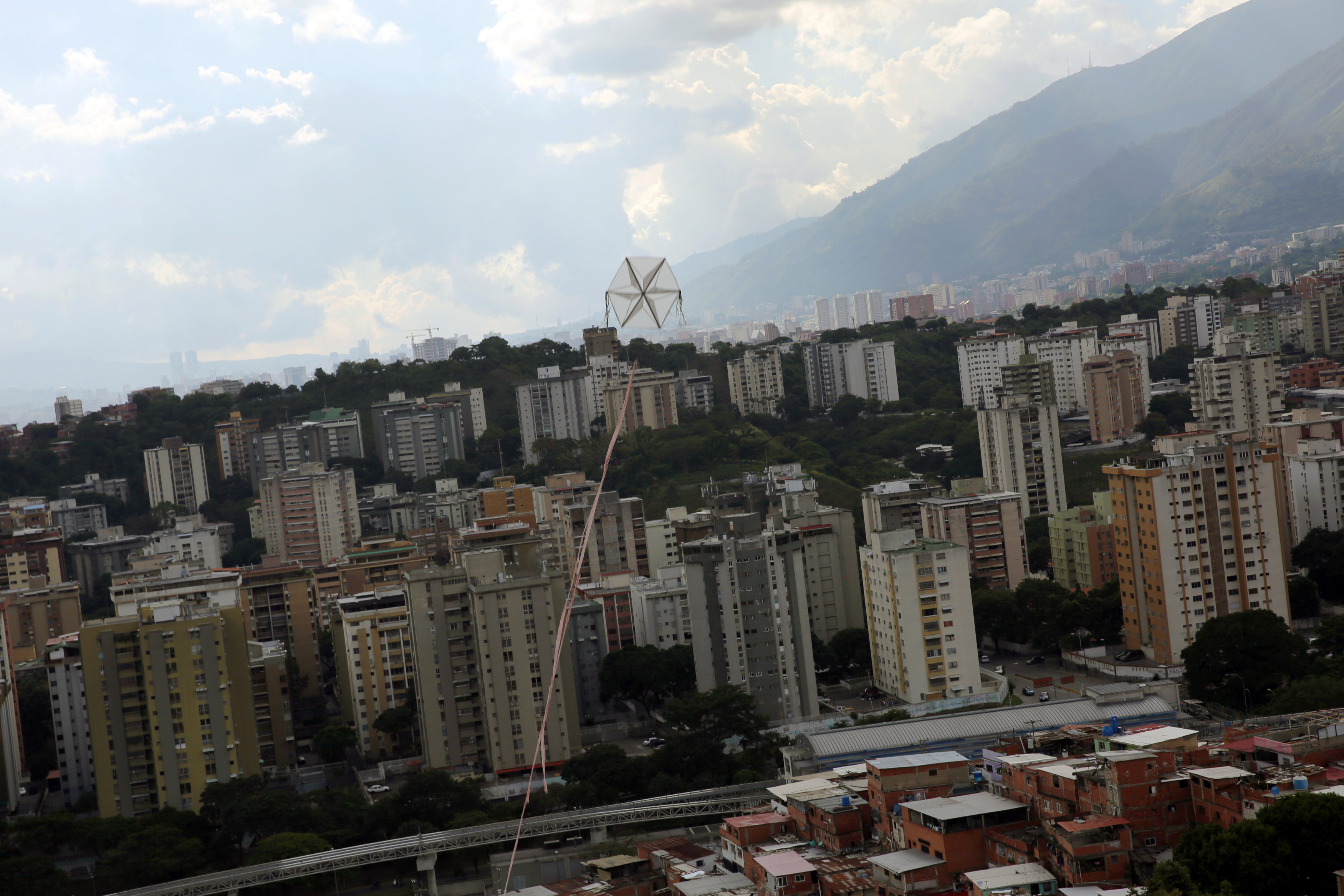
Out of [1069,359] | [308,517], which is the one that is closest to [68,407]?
[308,517]

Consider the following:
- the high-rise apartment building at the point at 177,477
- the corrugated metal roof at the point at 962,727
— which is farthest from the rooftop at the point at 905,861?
the high-rise apartment building at the point at 177,477

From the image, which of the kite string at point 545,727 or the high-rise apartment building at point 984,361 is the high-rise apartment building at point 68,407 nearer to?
the high-rise apartment building at point 984,361

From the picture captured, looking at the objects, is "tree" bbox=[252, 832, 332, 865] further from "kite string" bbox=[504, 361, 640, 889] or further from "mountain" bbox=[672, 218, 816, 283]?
"mountain" bbox=[672, 218, 816, 283]

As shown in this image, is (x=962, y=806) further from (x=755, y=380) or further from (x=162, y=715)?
(x=755, y=380)

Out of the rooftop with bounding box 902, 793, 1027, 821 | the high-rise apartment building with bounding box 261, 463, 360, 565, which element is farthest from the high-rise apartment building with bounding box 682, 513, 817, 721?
the high-rise apartment building with bounding box 261, 463, 360, 565

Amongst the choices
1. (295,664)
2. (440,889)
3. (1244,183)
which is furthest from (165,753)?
(1244,183)

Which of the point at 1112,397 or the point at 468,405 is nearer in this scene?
the point at 1112,397
